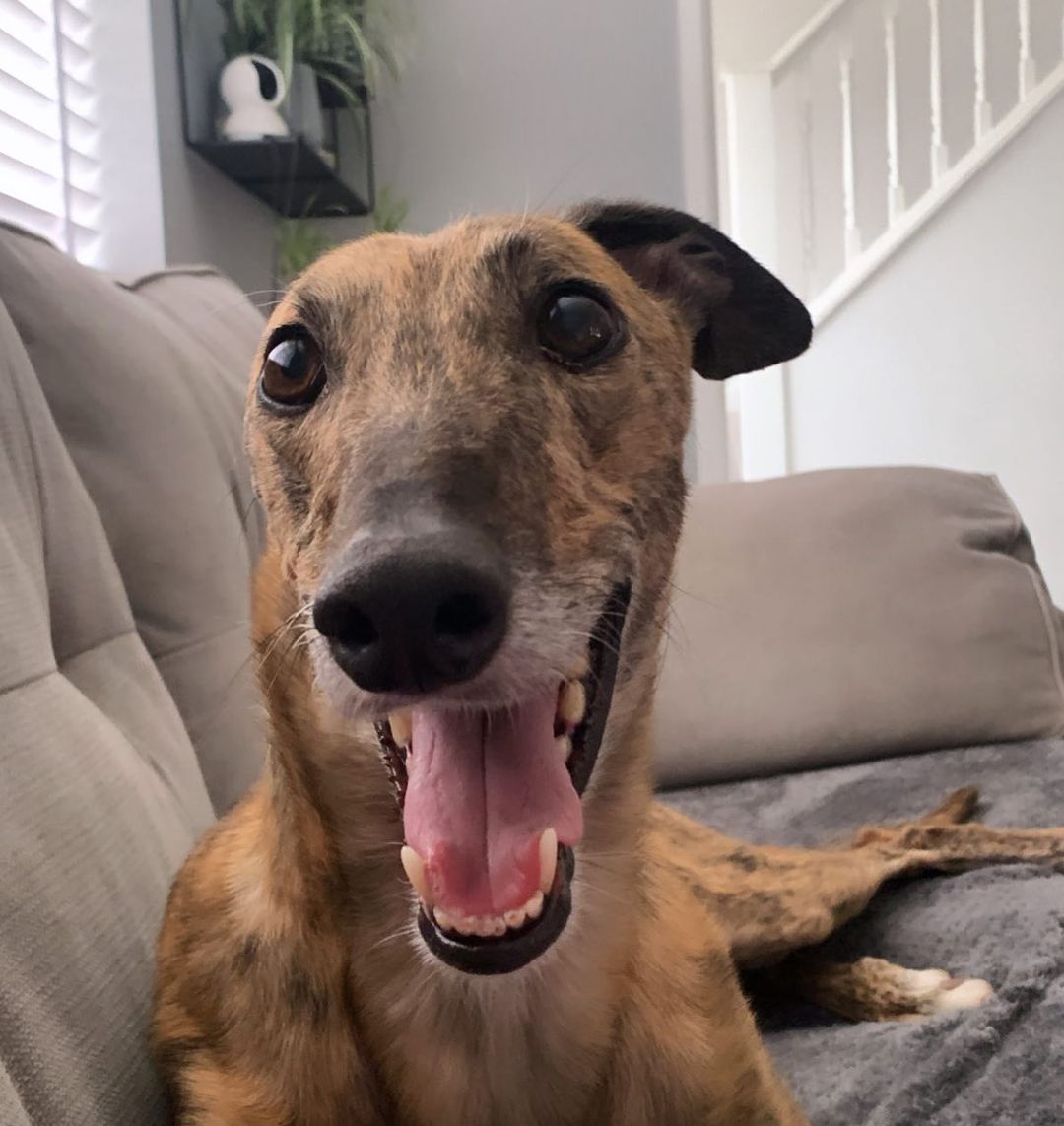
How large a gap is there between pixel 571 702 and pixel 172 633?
809 mm

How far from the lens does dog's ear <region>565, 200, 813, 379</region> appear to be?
135 cm

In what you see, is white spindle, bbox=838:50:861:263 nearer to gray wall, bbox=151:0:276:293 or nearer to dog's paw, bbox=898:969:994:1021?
gray wall, bbox=151:0:276:293

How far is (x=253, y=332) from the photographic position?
2.36 meters

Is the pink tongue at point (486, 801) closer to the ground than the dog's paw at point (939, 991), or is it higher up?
higher up

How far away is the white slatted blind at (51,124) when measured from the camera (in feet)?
7.71

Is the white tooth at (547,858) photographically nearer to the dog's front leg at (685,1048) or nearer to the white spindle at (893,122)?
the dog's front leg at (685,1048)

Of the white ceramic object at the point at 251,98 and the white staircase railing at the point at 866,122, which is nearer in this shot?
the white ceramic object at the point at 251,98

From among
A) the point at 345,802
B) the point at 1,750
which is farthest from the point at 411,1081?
the point at 1,750

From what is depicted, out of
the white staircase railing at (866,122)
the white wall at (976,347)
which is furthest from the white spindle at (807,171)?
the white wall at (976,347)

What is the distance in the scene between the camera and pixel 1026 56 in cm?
502

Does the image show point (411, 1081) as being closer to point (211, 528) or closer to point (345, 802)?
point (345, 802)

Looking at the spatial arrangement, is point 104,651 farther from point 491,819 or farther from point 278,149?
point 278,149

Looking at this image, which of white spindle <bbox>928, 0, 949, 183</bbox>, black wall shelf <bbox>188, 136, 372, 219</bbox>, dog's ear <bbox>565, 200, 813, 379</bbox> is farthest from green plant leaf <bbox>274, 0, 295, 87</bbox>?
white spindle <bbox>928, 0, 949, 183</bbox>

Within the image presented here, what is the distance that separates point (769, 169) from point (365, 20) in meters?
3.01
